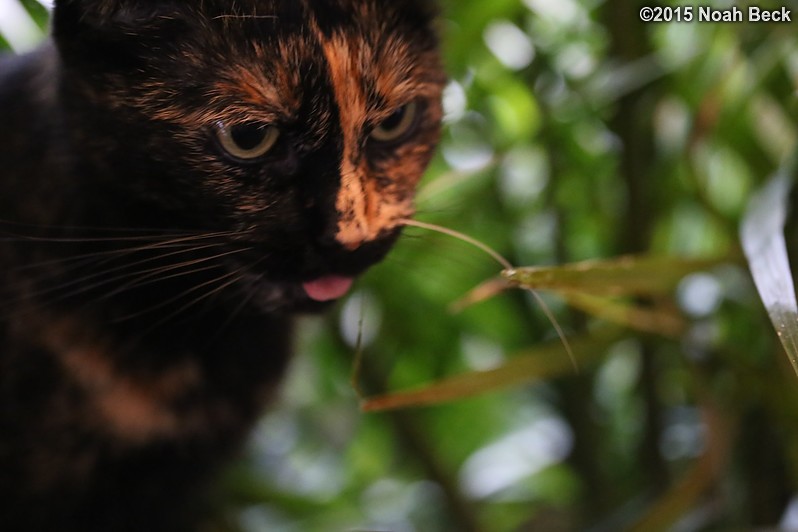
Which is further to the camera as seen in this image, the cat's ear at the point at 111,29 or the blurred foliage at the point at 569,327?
the blurred foliage at the point at 569,327

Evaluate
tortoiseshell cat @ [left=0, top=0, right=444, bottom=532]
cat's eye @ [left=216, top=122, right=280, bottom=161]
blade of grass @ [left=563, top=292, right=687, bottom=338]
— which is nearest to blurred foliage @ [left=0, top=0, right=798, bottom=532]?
blade of grass @ [left=563, top=292, right=687, bottom=338]

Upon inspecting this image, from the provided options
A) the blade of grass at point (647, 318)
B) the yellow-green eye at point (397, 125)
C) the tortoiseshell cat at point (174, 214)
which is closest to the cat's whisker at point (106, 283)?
the tortoiseshell cat at point (174, 214)

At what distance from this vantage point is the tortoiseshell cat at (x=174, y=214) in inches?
17.6

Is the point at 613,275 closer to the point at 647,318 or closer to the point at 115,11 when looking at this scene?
the point at 647,318

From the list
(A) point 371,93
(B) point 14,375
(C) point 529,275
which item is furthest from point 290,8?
(B) point 14,375

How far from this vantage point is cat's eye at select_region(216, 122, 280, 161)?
444mm

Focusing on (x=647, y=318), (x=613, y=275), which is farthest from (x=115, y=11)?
(x=647, y=318)

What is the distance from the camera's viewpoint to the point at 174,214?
507mm

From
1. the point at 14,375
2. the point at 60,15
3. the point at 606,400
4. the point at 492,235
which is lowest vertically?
the point at 606,400

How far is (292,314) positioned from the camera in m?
0.57

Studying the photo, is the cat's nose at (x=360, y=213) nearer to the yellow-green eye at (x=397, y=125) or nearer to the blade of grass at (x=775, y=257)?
the yellow-green eye at (x=397, y=125)

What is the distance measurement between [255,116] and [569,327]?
1.62ft

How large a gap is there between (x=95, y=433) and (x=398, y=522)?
0.37 m

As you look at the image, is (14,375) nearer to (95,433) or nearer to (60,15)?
(95,433)
